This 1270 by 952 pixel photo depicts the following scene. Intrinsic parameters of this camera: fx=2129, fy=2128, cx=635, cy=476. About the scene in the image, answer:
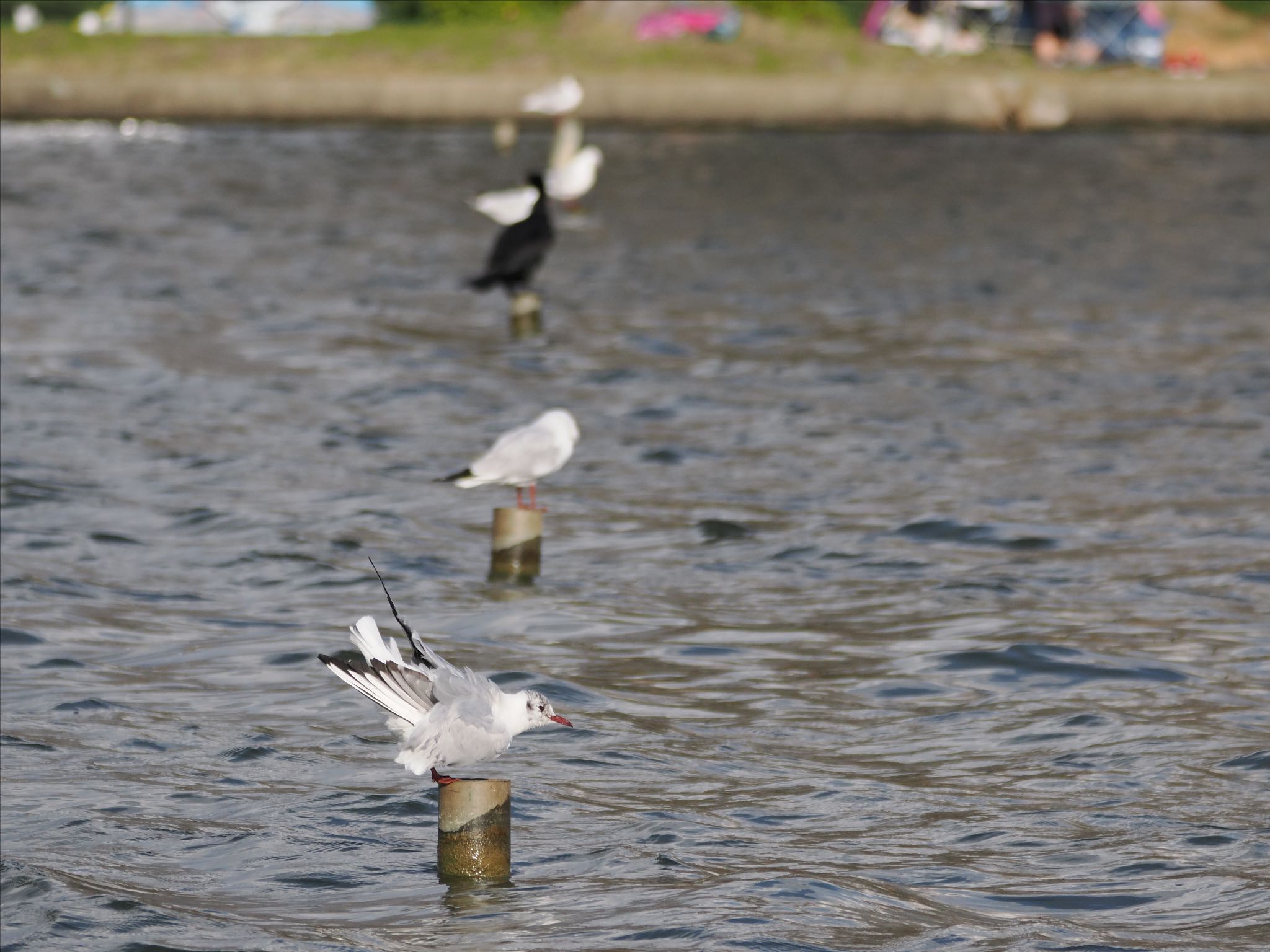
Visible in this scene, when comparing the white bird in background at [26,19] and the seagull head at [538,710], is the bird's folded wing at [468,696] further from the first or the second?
the white bird in background at [26,19]

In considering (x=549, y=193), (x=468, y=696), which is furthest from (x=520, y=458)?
(x=549, y=193)

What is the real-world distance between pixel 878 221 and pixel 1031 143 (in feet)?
40.2

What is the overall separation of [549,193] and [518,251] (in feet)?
14.7

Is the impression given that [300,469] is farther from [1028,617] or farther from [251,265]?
[251,265]

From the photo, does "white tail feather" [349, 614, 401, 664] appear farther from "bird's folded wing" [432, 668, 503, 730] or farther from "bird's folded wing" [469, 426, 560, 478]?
"bird's folded wing" [469, 426, 560, 478]

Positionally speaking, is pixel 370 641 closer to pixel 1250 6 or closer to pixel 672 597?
pixel 672 597

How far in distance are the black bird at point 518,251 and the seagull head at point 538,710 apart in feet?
41.9

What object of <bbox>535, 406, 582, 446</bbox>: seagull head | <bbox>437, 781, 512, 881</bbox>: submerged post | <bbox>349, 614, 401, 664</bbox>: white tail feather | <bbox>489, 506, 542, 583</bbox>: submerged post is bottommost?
<bbox>489, 506, 542, 583</bbox>: submerged post

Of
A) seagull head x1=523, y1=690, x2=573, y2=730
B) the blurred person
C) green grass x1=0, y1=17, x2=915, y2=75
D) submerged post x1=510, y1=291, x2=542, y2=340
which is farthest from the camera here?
the blurred person

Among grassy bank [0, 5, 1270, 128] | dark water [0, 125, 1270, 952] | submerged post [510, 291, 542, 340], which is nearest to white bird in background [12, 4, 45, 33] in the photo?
grassy bank [0, 5, 1270, 128]

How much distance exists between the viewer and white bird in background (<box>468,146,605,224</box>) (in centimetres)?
2044

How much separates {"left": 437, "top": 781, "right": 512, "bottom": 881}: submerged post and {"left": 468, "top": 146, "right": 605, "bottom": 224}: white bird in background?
520 inches

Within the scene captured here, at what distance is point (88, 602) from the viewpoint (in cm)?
1120

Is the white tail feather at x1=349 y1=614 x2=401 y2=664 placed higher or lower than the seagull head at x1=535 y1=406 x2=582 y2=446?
higher
